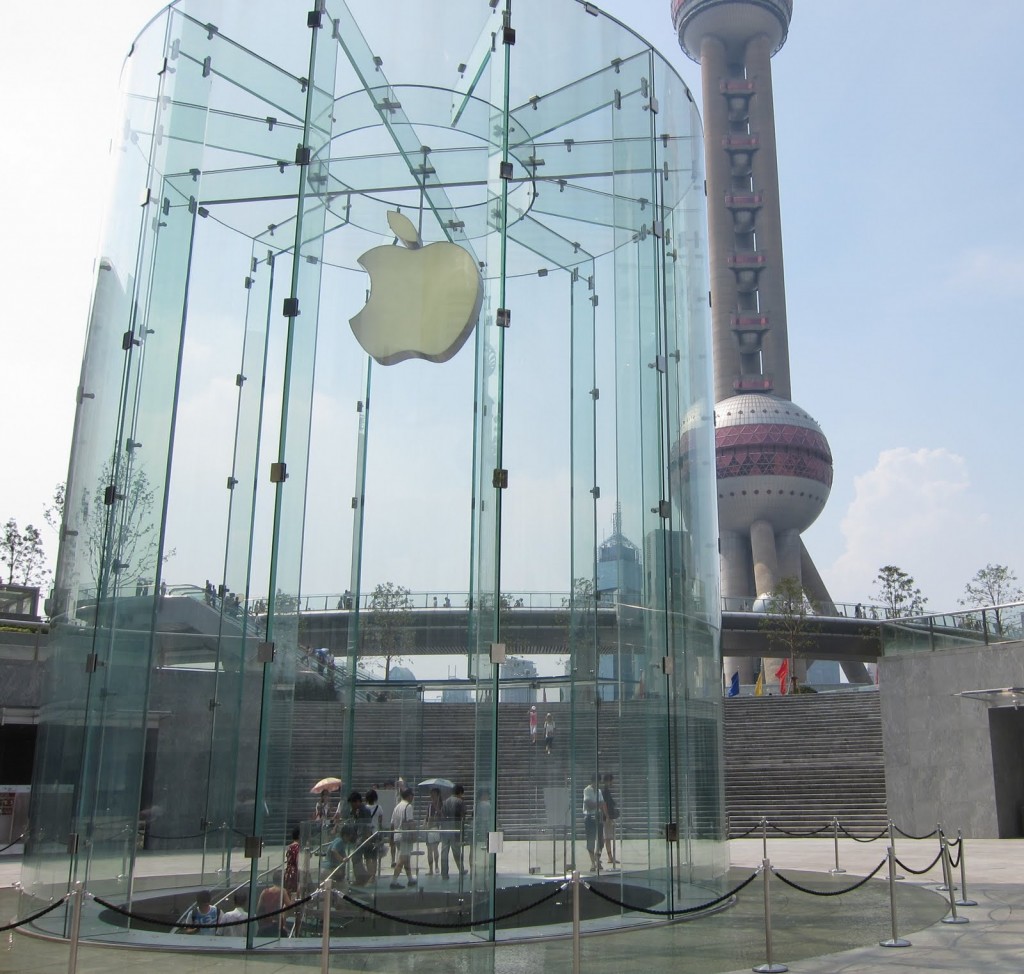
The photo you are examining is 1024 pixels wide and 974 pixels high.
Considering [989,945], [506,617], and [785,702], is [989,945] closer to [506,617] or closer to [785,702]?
[506,617]

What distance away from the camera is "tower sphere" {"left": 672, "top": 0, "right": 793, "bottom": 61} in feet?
337

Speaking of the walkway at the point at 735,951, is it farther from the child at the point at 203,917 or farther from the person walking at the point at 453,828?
the person walking at the point at 453,828

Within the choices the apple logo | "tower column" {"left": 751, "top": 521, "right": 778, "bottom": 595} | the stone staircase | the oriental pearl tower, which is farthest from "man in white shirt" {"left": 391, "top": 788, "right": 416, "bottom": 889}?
"tower column" {"left": 751, "top": 521, "right": 778, "bottom": 595}

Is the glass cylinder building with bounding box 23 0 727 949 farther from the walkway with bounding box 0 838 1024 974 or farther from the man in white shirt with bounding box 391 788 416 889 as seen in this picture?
the walkway with bounding box 0 838 1024 974

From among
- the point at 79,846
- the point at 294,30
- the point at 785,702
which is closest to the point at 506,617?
the point at 79,846

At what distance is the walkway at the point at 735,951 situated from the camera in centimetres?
895

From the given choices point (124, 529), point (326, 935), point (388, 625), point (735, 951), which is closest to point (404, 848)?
point (388, 625)

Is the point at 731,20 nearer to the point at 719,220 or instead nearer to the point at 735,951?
the point at 719,220

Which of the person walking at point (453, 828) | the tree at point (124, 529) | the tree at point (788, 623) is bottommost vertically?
the person walking at point (453, 828)

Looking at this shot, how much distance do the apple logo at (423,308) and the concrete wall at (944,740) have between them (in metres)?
→ 17.8

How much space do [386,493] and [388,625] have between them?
1559 mm

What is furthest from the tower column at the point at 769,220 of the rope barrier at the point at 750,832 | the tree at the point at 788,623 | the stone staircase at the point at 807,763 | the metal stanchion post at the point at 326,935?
the metal stanchion post at the point at 326,935

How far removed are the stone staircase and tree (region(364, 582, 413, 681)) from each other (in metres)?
15.8

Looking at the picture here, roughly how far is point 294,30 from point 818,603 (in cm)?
5977
